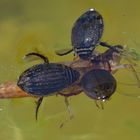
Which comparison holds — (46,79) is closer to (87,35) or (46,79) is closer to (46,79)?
(46,79)

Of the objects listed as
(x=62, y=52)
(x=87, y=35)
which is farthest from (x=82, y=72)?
(x=62, y=52)

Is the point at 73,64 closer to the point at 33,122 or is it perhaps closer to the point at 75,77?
the point at 75,77

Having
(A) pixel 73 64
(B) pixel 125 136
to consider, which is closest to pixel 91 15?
(A) pixel 73 64

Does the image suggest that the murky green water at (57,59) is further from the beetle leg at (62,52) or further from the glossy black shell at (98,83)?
the glossy black shell at (98,83)

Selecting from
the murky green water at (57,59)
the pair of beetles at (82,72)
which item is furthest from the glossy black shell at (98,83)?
the murky green water at (57,59)

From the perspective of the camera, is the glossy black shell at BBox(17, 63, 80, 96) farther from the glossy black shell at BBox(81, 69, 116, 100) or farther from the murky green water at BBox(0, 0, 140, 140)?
the murky green water at BBox(0, 0, 140, 140)

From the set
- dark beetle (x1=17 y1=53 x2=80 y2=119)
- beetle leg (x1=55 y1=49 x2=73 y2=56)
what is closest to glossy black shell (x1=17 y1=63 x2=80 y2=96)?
dark beetle (x1=17 y1=53 x2=80 y2=119)
